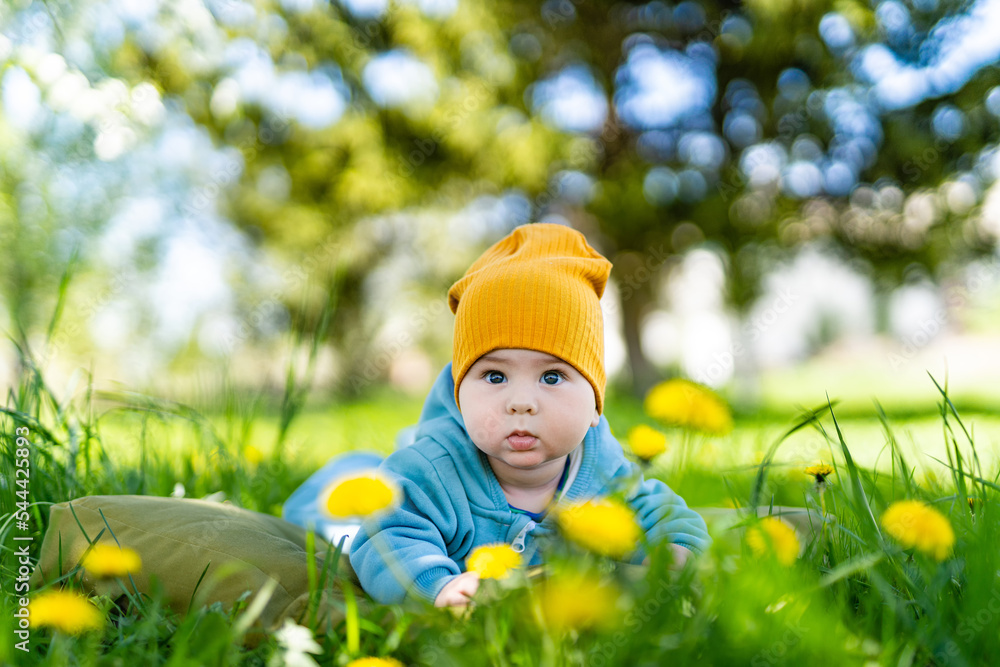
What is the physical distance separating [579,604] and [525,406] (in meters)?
0.63

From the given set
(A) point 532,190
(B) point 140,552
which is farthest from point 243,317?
(B) point 140,552

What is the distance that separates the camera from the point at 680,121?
8156mm

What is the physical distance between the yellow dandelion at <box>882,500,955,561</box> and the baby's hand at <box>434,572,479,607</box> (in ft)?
2.31

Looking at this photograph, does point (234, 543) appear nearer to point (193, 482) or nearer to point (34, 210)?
point (193, 482)

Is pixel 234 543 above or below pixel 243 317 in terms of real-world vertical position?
below

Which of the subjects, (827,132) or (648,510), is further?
(827,132)

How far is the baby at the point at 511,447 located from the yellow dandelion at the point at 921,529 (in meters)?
0.38

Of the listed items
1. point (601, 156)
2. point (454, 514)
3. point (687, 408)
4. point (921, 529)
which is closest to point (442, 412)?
point (454, 514)

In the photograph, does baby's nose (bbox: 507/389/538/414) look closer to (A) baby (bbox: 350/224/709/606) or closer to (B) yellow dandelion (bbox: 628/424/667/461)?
(A) baby (bbox: 350/224/709/606)

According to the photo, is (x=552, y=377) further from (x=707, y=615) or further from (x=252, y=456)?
(x=252, y=456)

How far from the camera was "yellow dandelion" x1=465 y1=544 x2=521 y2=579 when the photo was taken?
111cm

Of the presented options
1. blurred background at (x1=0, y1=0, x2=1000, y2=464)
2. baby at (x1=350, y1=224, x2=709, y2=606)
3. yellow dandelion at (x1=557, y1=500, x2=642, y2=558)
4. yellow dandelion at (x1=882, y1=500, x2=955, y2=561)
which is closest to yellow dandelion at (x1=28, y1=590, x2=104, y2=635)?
baby at (x1=350, y1=224, x2=709, y2=606)

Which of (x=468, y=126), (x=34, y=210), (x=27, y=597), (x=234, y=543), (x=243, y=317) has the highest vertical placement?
(x=468, y=126)

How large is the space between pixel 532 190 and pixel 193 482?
21.2 feet
